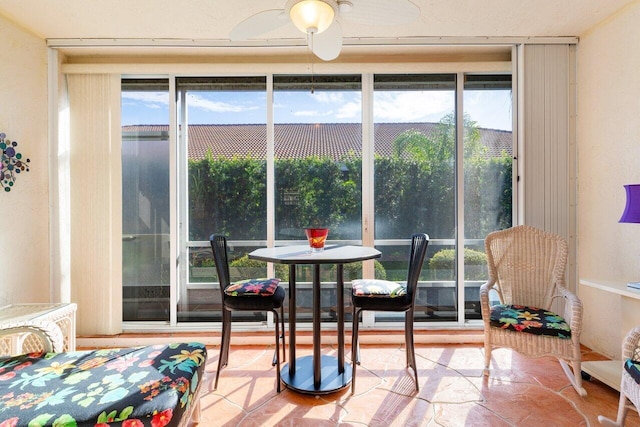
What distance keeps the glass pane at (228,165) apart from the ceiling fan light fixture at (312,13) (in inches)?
62.7

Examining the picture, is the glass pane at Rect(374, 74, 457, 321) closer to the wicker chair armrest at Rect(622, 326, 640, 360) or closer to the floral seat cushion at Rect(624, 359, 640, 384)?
the wicker chair armrest at Rect(622, 326, 640, 360)

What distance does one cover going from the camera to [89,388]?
1.30 m

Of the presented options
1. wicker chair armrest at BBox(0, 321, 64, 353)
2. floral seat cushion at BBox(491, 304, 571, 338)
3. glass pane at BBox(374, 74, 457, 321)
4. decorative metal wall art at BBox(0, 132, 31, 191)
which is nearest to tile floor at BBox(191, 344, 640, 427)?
floral seat cushion at BBox(491, 304, 571, 338)

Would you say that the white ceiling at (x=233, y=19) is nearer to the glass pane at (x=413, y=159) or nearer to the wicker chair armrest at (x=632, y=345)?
the glass pane at (x=413, y=159)

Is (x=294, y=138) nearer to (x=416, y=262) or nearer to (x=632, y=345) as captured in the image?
(x=416, y=262)

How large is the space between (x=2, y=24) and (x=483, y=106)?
396 cm

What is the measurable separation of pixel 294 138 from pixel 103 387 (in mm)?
2340

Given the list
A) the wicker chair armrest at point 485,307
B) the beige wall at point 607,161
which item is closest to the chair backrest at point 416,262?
the wicker chair armrest at point 485,307

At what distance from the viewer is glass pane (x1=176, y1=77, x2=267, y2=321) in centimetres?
305

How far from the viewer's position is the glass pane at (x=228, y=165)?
3.05 metres

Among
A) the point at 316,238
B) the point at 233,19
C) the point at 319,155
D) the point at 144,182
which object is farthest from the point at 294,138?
the point at 144,182

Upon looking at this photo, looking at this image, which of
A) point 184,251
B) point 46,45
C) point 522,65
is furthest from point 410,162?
point 46,45

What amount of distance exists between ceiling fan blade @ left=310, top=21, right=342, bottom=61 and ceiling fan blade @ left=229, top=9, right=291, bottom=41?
0.60 ft

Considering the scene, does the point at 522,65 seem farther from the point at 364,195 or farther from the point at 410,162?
the point at 364,195
